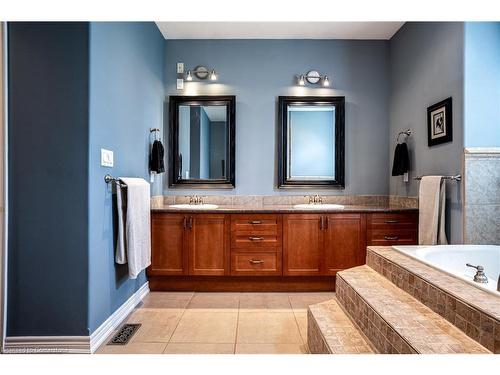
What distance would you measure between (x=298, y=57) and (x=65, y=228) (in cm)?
289

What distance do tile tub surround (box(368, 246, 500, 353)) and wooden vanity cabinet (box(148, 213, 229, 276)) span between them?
1.46 meters

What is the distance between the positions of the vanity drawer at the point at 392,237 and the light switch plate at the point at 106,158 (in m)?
2.31

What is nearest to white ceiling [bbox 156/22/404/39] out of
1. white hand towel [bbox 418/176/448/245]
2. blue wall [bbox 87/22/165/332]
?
blue wall [bbox 87/22/165/332]

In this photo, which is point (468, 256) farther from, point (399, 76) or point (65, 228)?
point (65, 228)

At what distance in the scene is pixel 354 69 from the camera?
352cm

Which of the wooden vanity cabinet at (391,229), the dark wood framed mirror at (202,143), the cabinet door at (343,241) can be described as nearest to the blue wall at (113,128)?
the dark wood framed mirror at (202,143)

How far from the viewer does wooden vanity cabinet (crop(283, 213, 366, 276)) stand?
292 centimetres

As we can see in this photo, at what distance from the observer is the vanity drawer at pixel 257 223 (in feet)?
9.56

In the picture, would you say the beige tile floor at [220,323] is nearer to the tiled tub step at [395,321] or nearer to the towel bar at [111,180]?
the tiled tub step at [395,321]

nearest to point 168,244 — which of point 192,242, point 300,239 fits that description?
point 192,242

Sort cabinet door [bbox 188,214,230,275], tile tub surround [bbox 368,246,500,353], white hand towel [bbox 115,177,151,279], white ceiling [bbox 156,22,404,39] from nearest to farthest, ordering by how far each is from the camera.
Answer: tile tub surround [bbox 368,246,500,353]
white hand towel [bbox 115,177,151,279]
cabinet door [bbox 188,214,230,275]
white ceiling [bbox 156,22,404,39]

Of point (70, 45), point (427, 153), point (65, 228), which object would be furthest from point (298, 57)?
point (65, 228)

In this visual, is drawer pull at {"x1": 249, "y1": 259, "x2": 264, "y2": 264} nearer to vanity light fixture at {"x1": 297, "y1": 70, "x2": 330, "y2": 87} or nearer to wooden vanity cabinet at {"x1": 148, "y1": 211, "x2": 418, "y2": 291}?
wooden vanity cabinet at {"x1": 148, "y1": 211, "x2": 418, "y2": 291}
